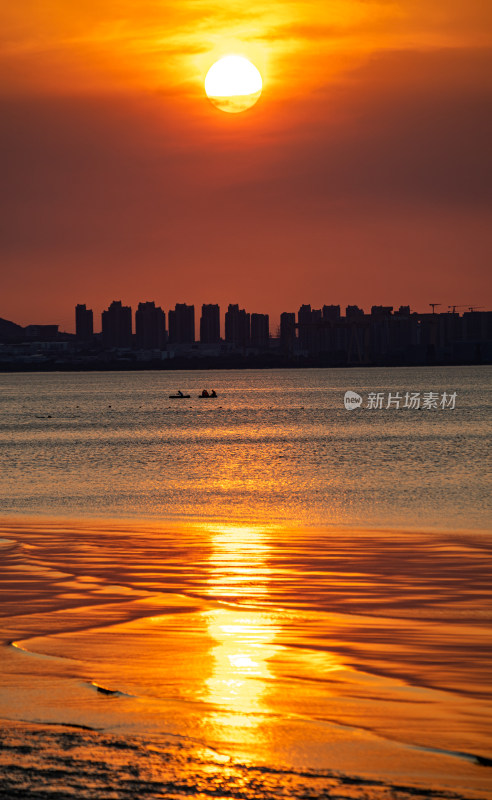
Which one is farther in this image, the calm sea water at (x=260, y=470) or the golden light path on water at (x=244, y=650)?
the calm sea water at (x=260, y=470)

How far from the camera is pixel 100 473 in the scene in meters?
55.1

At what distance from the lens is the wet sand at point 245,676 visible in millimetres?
8719

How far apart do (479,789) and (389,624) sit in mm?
6581

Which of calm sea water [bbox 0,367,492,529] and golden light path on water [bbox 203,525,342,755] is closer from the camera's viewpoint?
golden light path on water [bbox 203,525,342,755]

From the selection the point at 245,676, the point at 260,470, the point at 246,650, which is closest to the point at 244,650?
the point at 246,650

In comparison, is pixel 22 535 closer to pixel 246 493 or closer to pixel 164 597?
pixel 164 597

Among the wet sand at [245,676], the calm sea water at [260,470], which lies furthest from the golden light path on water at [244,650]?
the calm sea water at [260,470]

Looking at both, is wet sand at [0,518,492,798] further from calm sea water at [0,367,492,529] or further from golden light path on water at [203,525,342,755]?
calm sea water at [0,367,492,529]

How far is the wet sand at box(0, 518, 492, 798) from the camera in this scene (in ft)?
28.6

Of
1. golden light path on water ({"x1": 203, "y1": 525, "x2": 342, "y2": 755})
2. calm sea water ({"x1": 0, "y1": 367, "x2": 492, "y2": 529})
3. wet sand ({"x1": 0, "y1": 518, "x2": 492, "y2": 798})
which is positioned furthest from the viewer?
calm sea water ({"x1": 0, "y1": 367, "x2": 492, "y2": 529})

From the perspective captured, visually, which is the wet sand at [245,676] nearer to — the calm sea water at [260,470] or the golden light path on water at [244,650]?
the golden light path on water at [244,650]

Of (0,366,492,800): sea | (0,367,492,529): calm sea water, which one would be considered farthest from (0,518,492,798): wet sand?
(0,367,492,529): calm sea water

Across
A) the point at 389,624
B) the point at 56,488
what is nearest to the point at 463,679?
the point at 389,624

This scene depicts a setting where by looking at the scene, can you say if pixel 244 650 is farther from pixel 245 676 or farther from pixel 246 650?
pixel 245 676
